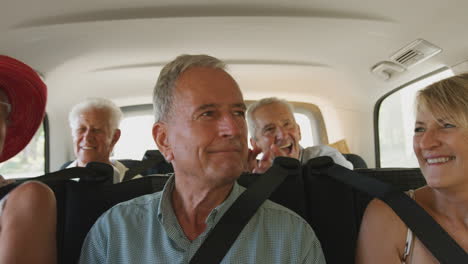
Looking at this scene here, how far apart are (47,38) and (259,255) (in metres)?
1.67

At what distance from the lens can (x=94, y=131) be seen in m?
→ 2.41

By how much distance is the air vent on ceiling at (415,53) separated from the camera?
2350 millimetres

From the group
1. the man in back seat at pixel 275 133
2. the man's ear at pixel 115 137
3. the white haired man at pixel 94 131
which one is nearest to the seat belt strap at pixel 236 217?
the man in back seat at pixel 275 133

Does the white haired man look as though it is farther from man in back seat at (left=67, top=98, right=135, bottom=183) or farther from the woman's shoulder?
the woman's shoulder

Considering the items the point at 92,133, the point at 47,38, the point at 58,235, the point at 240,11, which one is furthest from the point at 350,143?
the point at 58,235

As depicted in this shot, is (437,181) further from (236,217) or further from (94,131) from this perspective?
(94,131)

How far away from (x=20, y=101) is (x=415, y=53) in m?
2.14

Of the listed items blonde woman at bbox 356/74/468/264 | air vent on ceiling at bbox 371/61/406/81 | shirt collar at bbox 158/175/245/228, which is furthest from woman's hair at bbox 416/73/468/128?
air vent on ceiling at bbox 371/61/406/81

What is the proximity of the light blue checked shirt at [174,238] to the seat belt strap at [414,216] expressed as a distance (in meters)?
0.26

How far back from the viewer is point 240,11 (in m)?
2.10

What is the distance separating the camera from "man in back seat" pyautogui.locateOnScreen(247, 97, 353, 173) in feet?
7.80

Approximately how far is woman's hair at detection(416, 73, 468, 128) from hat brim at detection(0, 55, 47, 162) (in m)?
1.28

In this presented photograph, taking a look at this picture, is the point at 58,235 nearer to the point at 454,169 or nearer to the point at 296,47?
the point at 454,169

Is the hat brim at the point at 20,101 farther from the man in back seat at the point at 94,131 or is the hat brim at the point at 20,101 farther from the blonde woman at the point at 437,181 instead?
the blonde woman at the point at 437,181
